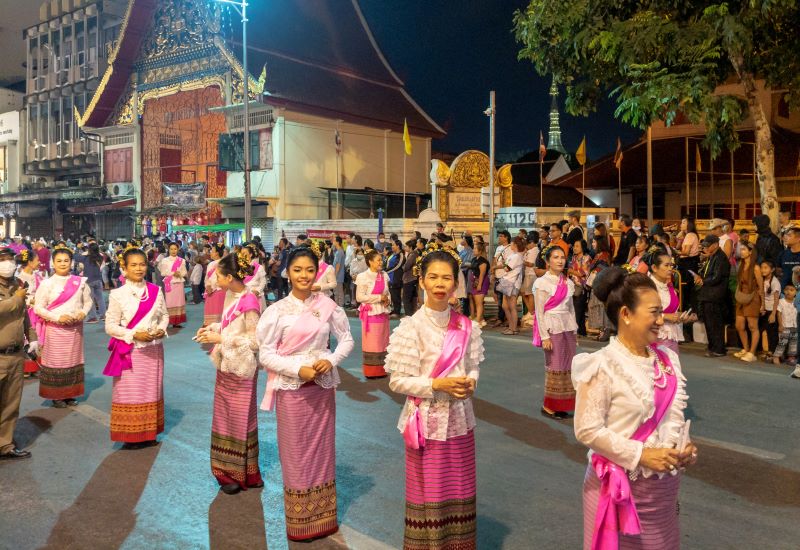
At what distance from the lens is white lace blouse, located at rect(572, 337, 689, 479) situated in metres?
2.79

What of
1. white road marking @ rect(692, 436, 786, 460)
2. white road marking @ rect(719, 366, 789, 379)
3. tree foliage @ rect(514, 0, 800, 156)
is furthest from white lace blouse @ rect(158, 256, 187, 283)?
white road marking @ rect(692, 436, 786, 460)

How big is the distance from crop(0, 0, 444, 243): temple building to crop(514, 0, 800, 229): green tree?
469 inches

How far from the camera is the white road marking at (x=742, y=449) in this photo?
578 centimetres

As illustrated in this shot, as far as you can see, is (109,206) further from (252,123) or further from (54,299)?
(54,299)

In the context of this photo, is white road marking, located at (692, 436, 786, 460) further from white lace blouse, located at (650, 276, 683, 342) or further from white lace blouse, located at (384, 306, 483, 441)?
white lace blouse, located at (384, 306, 483, 441)

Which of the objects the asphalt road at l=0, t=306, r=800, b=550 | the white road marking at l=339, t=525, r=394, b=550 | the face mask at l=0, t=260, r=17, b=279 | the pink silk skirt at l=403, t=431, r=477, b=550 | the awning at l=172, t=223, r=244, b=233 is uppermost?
the awning at l=172, t=223, r=244, b=233

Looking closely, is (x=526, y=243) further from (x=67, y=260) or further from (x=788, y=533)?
(x=788, y=533)

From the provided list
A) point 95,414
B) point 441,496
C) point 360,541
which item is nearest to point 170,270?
point 95,414

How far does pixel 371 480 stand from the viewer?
17.3 ft

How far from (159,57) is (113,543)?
98.9 feet

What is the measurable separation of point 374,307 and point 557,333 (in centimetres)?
313

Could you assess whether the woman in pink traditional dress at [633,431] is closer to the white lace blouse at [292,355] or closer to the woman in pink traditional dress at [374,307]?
the white lace blouse at [292,355]

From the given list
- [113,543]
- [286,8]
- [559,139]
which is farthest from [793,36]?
[559,139]

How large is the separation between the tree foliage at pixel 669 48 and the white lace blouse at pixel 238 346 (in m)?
8.35
